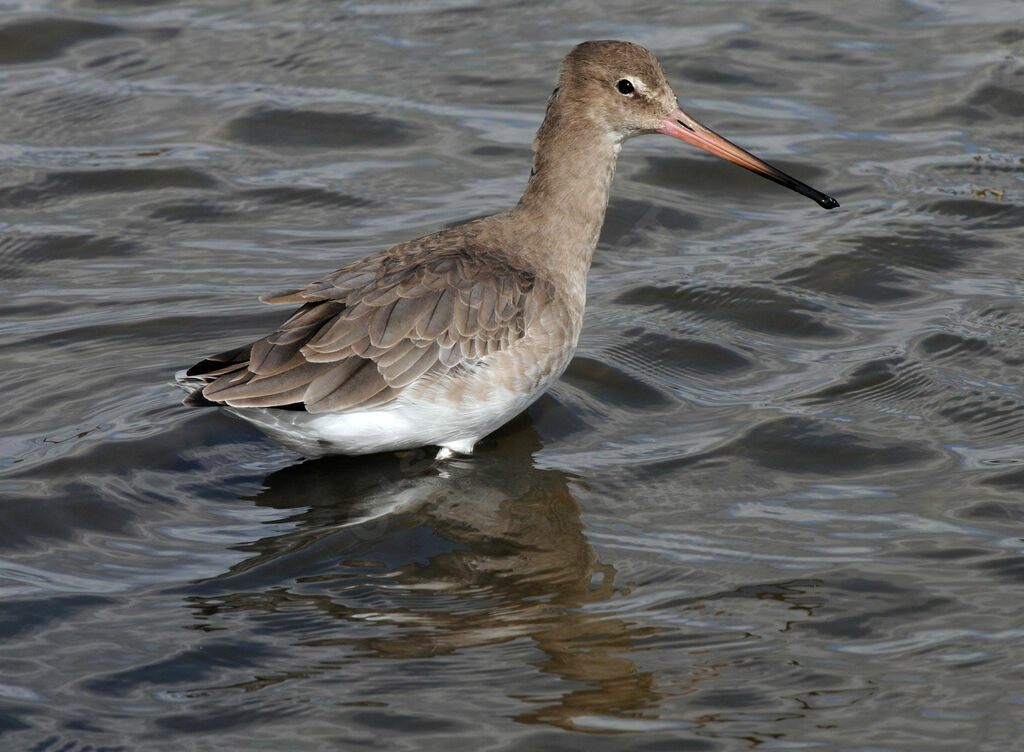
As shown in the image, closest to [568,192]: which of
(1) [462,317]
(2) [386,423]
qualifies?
(1) [462,317]

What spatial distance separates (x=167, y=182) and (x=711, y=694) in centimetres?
634

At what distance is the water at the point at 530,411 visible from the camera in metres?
5.12

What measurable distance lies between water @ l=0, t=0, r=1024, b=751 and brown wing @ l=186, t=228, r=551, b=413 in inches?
23.6

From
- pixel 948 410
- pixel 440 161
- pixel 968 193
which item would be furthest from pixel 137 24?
pixel 948 410

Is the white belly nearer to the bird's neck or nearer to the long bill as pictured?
the bird's neck

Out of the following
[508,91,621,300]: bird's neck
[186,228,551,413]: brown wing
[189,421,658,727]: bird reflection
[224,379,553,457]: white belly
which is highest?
[508,91,621,300]: bird's neck

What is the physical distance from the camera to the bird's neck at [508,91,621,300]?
712cm

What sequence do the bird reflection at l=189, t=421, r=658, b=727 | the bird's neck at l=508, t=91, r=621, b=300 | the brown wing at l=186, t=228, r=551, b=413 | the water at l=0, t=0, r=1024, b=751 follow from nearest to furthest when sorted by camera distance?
the water at l=0, t=0, r=1024, b=751 < the bird reflection at l=189, t=421, r=658, b=727 < the brown wing at l=186, t=228, r=551, b=413 < the bird's neck at l=508, t=91, r=621, b=300

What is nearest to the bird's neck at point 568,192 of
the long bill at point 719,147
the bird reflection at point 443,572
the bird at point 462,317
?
the bird at point 462,317

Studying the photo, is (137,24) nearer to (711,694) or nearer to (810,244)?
(810,244)

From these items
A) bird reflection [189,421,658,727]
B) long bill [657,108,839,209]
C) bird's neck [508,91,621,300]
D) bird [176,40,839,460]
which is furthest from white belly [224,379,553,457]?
long bill [657,108,839,209]

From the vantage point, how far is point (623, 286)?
8.80 m

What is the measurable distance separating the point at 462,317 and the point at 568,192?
1.02 meters

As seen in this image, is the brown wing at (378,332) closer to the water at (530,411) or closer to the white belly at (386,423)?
the white belly at (386,423)
